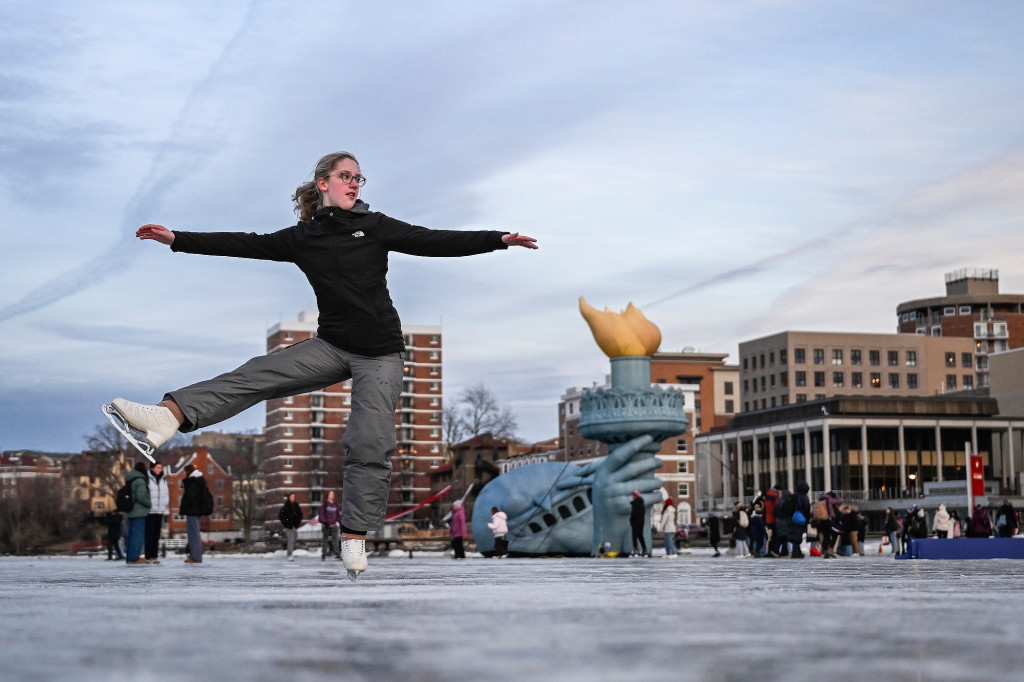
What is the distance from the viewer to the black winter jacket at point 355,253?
6535 mm

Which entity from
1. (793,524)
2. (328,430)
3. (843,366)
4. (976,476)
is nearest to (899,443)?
(843,366)

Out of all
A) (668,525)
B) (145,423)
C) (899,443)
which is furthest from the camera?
(899,443)

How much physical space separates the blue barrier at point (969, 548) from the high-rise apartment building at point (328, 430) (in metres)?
111

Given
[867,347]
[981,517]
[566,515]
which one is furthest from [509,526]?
Answer: [867,347]

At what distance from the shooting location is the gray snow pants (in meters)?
6.34

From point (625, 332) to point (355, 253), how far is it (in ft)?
77.5

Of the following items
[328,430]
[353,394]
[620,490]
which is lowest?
[620,490]

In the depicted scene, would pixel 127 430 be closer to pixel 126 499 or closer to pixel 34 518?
pixel 126 499

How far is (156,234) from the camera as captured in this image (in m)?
6.67

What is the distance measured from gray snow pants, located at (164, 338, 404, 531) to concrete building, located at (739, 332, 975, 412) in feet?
405

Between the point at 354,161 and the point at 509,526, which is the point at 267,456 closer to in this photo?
the point at 509,526

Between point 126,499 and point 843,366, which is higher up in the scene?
point 843,366

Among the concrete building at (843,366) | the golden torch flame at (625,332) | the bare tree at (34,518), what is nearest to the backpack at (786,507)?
the golden torch flame at (625,332)

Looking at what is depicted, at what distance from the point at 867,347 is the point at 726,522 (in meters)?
40.0
